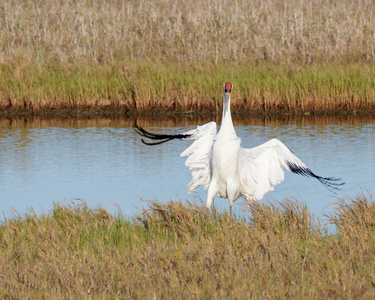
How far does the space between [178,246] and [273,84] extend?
986cm

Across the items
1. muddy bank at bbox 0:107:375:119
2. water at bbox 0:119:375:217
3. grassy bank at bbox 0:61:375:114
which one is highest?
grassy bank at bbox 0:61:375:114

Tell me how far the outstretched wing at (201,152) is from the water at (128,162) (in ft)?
1.50

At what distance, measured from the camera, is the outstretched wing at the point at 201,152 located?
24.4ft

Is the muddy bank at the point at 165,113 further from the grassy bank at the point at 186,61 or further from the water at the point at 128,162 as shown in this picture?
the water at the point at 128,162

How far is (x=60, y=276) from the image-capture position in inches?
193

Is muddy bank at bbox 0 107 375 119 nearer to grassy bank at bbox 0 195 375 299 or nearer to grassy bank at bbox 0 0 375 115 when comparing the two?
grassy bank at bbox 0 0 375 115

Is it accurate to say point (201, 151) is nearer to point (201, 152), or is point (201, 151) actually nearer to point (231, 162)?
point (201, 152)

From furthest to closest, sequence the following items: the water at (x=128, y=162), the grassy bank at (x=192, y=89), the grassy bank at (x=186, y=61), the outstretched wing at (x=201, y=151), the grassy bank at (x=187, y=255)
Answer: the grassy bank at (x=186, y=61), the grassy bank at (x=192, y=89), the water at (x=128, y=162), the outstretched wing at (x=201, y=151), the grassy bank at (x=187, y=255)

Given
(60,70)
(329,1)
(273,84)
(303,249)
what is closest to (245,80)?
(273,84)

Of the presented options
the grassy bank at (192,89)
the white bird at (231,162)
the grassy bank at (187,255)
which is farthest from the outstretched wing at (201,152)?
the grassy bank at (192,89)

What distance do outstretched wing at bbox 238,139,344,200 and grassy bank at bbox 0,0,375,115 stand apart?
309 inches

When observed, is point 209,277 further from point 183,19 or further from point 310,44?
point 183,19

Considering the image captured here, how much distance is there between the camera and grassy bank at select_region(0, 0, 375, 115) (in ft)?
50.4

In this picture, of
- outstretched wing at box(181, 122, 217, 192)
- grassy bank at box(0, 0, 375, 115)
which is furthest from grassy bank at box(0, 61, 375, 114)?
outstretched wing at box(181, 122, 217, 192)
